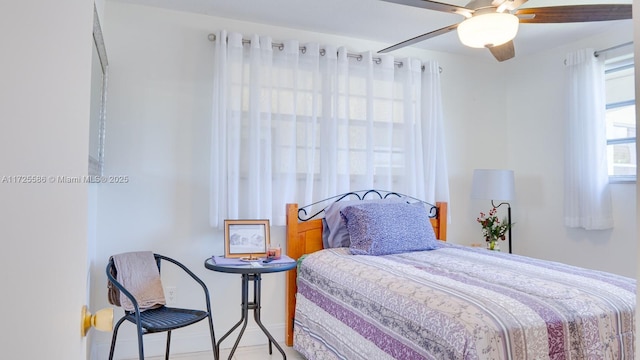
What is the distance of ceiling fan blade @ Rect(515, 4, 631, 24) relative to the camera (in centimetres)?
195

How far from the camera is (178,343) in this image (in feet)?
9.70

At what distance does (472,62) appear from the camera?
4066 millimetres

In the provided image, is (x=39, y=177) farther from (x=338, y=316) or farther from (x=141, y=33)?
(x=141, y=33)

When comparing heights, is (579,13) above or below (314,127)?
above

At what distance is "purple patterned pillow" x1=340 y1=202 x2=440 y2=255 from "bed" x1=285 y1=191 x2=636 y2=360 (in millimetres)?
17

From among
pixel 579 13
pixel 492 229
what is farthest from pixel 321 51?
pixel 492 229

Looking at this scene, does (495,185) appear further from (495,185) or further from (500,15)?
(500,15)

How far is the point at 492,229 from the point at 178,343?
2.79 m

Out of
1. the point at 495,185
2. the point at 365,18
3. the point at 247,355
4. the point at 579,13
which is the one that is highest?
the point at 365,18

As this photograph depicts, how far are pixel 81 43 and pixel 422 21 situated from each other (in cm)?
288

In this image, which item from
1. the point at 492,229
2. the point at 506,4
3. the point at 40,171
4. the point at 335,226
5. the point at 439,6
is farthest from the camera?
the point at 492,229

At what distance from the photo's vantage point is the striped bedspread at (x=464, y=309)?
1.53 m

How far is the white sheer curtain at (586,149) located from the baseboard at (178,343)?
2.62 metres

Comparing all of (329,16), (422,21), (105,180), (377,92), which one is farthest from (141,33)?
(422,21)
